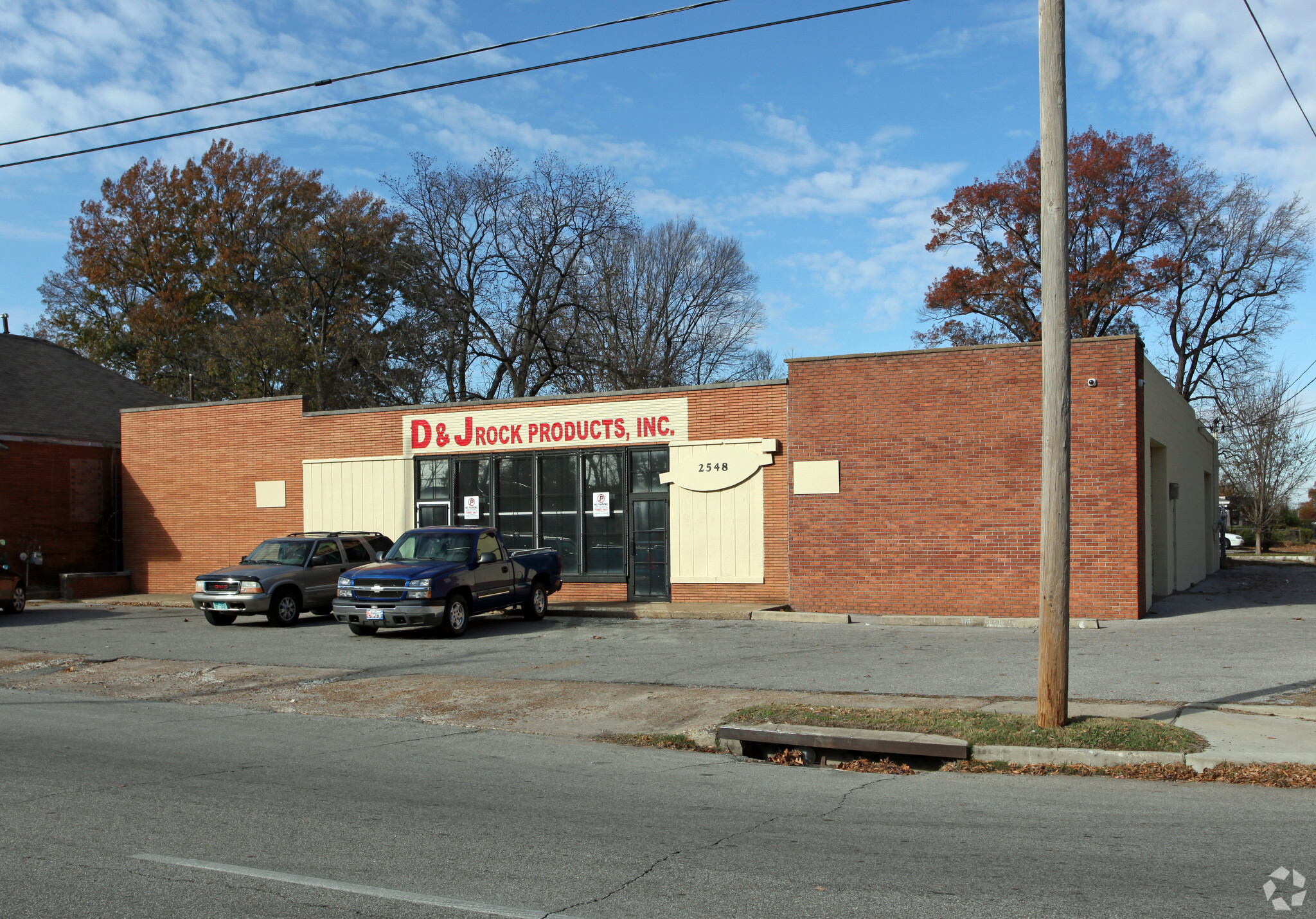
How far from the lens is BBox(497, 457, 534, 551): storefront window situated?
24297 millimetres

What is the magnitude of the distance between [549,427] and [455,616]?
23.9 ft

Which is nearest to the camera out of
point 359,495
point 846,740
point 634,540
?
point 846,740

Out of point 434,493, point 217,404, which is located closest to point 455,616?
point 434,493

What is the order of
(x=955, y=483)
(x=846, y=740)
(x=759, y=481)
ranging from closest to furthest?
(x=846, y=740) → (x=955, y=483) → (x=759, y=481)

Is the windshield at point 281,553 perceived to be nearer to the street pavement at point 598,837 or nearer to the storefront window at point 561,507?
the storefront window at point 561,507

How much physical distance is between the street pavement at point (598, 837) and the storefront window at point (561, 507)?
47.0 ft

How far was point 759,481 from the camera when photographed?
858 inches

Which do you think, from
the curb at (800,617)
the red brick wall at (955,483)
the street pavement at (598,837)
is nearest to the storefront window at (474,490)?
the curb at (800,617)

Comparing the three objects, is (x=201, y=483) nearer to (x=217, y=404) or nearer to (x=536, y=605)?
(x=217, y=404)

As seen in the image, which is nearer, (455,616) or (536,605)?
(455,616)

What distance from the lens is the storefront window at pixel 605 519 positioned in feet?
76.4

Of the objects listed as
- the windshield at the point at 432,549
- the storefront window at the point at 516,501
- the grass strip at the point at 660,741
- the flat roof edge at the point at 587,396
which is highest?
the flat roof edge at the point at 587,396

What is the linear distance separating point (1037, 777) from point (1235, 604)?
1483 centimetres

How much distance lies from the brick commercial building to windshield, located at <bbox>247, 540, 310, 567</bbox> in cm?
473
